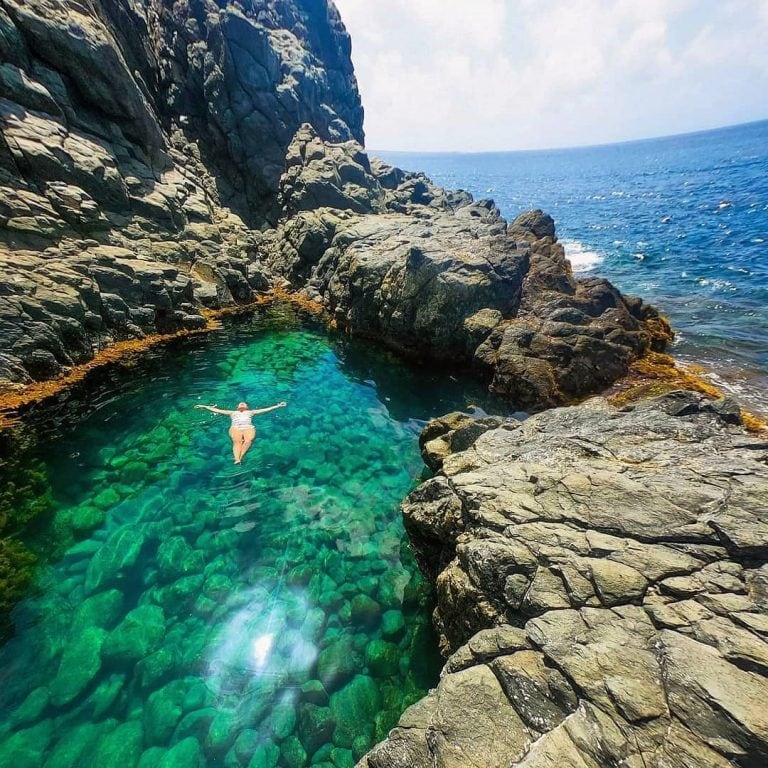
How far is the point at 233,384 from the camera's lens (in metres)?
19.3

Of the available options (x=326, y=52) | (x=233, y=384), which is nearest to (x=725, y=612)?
(x=233, y=384)

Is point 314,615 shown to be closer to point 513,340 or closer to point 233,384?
point 233,384

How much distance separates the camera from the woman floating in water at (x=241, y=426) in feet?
46.2

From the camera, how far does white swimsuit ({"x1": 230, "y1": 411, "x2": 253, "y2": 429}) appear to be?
50.7 ft

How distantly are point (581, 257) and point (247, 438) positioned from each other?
4404 cm

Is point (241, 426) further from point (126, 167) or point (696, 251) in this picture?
point (696, 251)

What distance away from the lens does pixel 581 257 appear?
44.4 meters

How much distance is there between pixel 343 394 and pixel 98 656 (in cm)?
1314

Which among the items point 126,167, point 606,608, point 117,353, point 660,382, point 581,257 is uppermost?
point 126,167

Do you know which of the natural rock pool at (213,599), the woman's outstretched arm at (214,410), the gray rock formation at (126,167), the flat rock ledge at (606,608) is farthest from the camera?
the gray rock formation at (126,167)

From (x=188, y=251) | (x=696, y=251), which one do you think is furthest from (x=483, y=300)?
(x=696, y=251)

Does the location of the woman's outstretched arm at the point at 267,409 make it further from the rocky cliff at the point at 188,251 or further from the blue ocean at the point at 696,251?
the blue ocean at the point at 696,251

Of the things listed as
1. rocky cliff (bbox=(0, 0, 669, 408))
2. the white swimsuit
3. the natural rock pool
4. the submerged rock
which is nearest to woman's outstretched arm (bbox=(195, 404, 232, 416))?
the natural rock pool

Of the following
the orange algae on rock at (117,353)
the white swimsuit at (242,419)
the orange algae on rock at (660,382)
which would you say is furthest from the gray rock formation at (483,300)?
the white swimsuit at (242,419)
